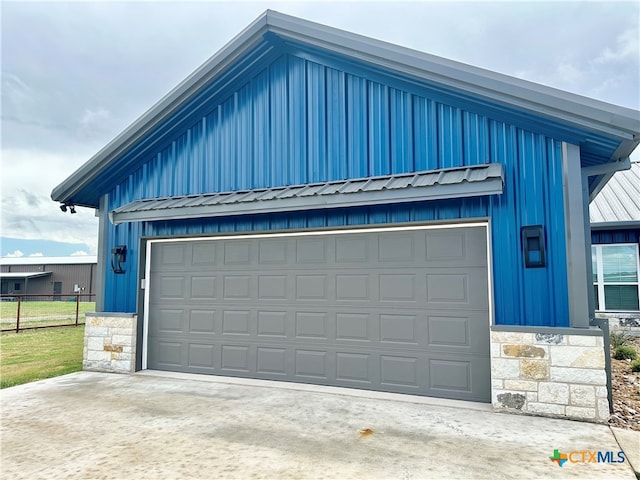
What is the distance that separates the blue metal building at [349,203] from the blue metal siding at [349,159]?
0.07ft

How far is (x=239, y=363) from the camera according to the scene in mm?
7043

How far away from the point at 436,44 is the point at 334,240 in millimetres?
17631

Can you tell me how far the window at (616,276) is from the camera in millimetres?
11086

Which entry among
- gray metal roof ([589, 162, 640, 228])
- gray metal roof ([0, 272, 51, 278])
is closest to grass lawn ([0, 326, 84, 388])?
gray metal roof ([589, 162, 640, 228])

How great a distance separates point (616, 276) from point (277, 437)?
10.9m

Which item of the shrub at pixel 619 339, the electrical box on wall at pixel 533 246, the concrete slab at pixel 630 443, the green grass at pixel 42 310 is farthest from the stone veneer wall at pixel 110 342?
the shrub at pixel 619 339

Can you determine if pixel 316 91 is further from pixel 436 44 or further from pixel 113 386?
pixel 436 44

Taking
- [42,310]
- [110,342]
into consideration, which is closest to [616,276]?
[110,342]

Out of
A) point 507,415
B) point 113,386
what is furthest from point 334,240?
point 113,386

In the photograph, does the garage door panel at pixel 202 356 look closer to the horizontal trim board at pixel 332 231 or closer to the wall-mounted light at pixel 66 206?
the horizontal trim board at pixel 332 231

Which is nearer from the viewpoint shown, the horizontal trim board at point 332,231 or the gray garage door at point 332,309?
the gray garage door at point 332,309

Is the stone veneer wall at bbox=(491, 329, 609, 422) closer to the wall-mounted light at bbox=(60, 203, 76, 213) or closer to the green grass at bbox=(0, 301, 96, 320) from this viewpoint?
the wall-mounted light at bbox=(60, 203, 76, 213)

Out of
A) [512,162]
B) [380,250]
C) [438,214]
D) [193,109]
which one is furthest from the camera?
[193,109]

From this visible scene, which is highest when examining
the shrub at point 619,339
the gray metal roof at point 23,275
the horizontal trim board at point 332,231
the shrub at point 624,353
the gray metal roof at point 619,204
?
the gray metal roof at point 619,204
